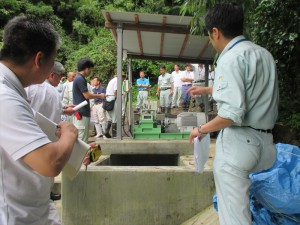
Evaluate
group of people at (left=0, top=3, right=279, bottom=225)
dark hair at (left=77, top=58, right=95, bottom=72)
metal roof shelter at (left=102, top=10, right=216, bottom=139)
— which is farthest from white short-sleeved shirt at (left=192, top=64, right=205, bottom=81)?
group of people at (left=0, top=3, right=279, bottom=225)

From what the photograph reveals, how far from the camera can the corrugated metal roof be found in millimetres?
6516

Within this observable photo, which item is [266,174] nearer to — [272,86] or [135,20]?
[272,86]

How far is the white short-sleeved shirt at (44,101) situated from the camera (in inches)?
112

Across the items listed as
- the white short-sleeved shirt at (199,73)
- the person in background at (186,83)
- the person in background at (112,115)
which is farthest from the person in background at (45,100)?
the person in background at (186,83)

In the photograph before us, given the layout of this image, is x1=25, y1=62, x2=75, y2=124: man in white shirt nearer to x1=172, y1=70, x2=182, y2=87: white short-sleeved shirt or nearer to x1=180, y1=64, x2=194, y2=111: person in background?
x1=180, y1=64, x2=194, y2=111: person in background

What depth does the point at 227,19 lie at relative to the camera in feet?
8.29

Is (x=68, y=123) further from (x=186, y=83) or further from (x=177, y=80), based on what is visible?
(x=177, y=80)

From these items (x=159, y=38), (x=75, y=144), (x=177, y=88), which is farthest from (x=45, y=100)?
(x=177, y=88)

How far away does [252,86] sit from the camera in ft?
8.07

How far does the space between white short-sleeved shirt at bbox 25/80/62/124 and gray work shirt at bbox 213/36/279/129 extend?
1.35 meters

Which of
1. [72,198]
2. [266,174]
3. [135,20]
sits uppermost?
[135,20]

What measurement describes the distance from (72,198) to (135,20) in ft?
12.5

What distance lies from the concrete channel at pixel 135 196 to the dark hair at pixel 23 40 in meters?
2.72

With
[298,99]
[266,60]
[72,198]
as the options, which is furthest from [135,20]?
[266,60]
